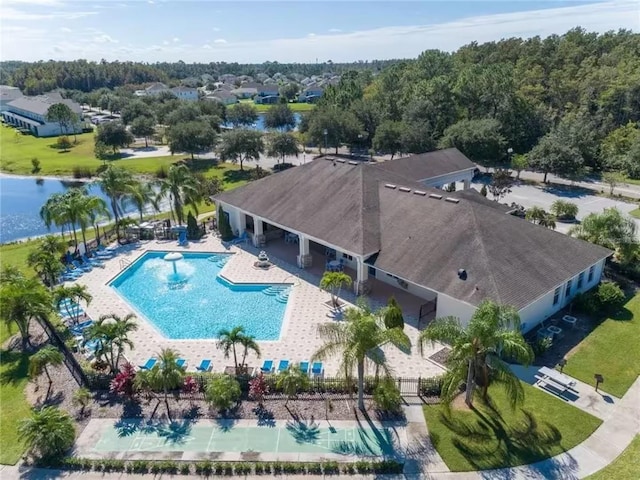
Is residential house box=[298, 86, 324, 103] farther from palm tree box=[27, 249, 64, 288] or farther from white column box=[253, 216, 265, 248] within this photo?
palm tree box=[27, 249, 64, 288]

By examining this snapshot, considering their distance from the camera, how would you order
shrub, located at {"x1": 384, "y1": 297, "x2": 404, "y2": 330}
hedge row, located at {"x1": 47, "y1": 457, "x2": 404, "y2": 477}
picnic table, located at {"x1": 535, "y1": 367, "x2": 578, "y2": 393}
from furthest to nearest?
shrub, located at {"x1": 384, "y1": 297, "x2": 404, "y2": 330}, picnic table, located at {"x1": 535, "y1": 367, "x2": 578, "y2": 393}, hedge row, located at {"x1": 47, "y1": 457, "x2": 404, "y2": 477}

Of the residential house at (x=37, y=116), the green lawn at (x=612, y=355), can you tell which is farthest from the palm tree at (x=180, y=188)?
the residential house at (x=37, y=116)

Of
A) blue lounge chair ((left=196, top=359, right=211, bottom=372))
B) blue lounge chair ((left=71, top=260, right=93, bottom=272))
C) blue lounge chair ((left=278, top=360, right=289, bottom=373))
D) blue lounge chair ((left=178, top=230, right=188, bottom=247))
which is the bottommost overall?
blue lounge chair ((left=196, top=359, right=211, bottom=372))

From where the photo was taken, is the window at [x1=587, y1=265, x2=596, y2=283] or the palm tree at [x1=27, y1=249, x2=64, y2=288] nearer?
the window at [x1=587, y1=265, x2=596, y2=283]

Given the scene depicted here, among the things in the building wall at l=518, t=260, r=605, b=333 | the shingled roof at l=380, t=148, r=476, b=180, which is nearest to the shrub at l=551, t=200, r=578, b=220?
the shingled roof at l=380, t=148, r=476, b=180

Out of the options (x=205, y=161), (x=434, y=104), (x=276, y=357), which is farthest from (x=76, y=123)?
(x=276, y=357)

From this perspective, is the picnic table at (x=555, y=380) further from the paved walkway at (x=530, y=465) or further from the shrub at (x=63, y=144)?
the shrub at (x=63, y=144)

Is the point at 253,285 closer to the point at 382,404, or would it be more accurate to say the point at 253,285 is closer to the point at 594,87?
the point at 382,404
